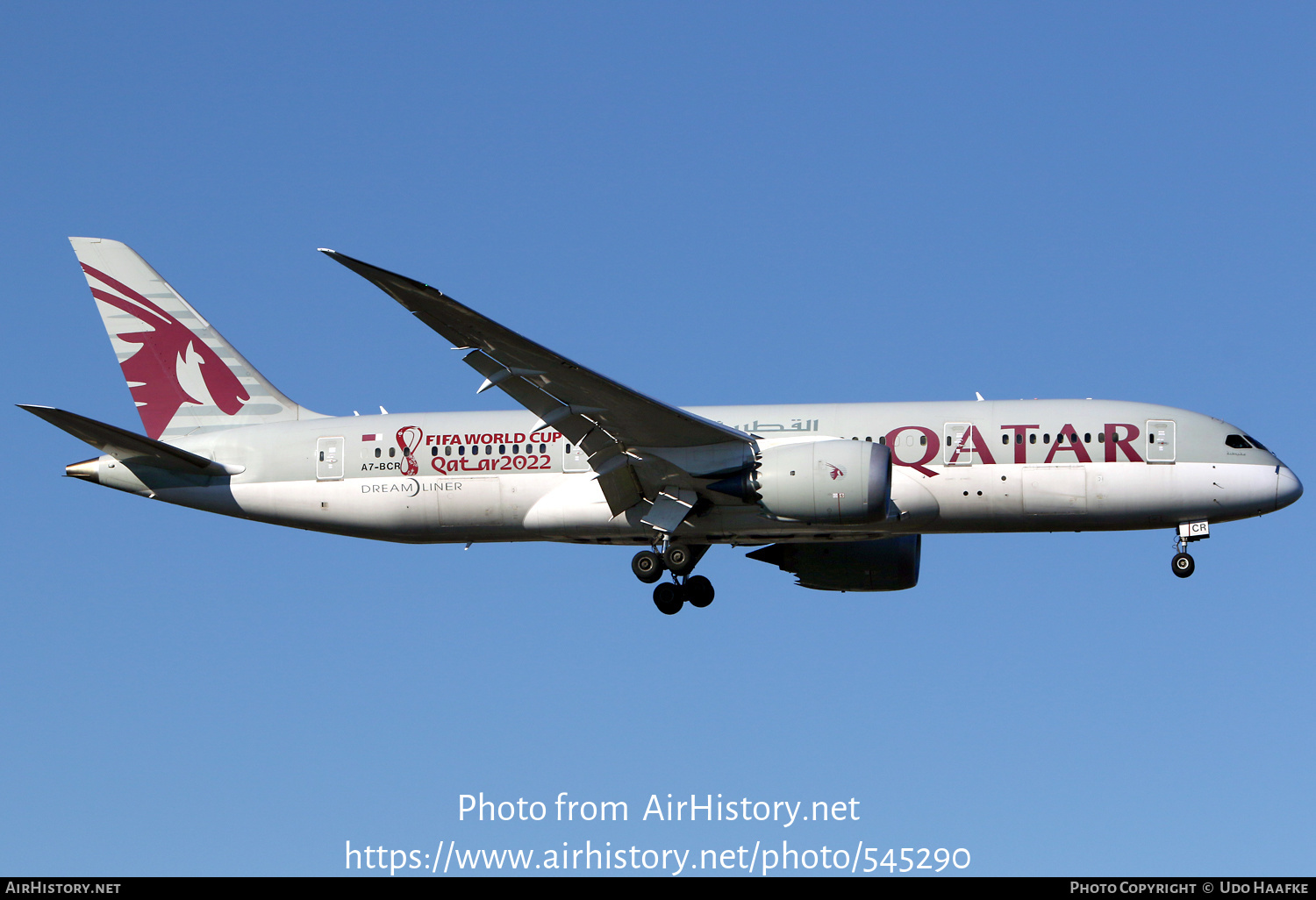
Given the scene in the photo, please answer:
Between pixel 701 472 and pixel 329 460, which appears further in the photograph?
pixel 329 460

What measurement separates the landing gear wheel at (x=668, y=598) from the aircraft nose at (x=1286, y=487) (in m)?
12.4

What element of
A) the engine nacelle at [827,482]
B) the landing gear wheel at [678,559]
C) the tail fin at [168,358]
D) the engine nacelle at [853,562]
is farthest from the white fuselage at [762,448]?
the engine nacelle at [853,562]

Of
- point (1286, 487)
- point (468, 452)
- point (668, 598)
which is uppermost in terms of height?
point (468, 452)

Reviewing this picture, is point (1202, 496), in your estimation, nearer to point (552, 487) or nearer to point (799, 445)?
point (799, 445)

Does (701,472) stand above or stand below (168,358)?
below

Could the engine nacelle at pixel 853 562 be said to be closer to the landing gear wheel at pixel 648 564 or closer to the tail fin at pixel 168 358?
the landing gear wheel at pixel 648 564

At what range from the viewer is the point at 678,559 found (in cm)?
3244

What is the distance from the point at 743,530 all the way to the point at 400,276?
10.6m

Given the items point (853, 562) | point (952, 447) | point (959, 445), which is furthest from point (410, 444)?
point (959, 445)

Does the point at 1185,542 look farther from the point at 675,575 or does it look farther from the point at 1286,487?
the point at 675,575

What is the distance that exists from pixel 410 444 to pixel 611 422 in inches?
224

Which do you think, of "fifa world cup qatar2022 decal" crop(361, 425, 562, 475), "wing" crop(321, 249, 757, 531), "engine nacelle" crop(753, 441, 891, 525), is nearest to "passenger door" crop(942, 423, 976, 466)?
"engine nacelle" crop(753, 441, 891, 525)

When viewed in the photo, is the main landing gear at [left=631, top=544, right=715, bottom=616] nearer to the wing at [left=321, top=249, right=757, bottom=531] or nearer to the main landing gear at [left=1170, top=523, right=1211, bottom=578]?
the wing at [left=321, top=249, right=757, bottom=531]

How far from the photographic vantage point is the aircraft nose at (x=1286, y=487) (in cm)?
3097
